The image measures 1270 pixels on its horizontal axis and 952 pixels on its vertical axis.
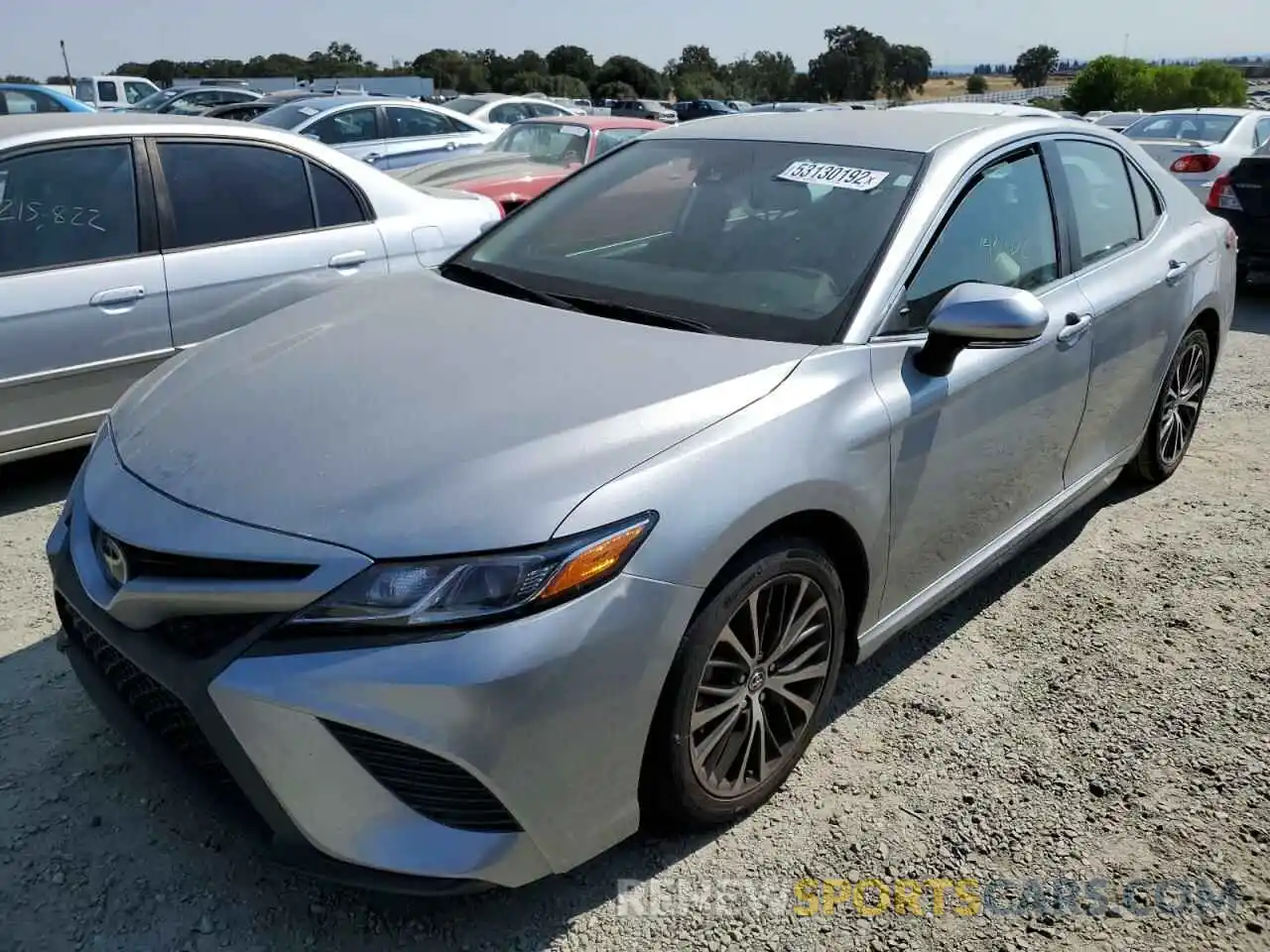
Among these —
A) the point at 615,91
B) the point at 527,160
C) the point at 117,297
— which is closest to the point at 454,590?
the point at 117,297

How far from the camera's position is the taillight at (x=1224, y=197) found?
871 centimetres

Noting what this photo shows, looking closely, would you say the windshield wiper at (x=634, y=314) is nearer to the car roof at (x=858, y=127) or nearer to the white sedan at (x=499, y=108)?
the car roof at (x=858, y=127)

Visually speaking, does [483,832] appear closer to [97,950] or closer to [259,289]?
[97,950]

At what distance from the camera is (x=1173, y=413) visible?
4477 millimetres

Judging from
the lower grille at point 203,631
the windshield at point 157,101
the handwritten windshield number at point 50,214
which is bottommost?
the windshield at point 157,101

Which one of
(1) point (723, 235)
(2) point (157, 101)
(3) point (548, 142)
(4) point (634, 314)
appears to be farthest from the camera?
(2) point (157, 101)

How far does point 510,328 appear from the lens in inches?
111

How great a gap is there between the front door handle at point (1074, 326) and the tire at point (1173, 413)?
1026 millimetres

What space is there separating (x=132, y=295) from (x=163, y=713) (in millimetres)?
2713

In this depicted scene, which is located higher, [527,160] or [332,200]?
[332,200]

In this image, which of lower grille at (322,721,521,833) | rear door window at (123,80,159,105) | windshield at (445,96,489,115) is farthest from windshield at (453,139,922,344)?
rear door window at (123,80,159,105)

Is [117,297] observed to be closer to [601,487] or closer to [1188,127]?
[601,487]

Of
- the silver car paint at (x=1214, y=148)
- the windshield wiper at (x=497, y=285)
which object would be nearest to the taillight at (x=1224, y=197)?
the silver car paint at (x=1214, y=148)

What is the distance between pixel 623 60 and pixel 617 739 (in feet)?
259
